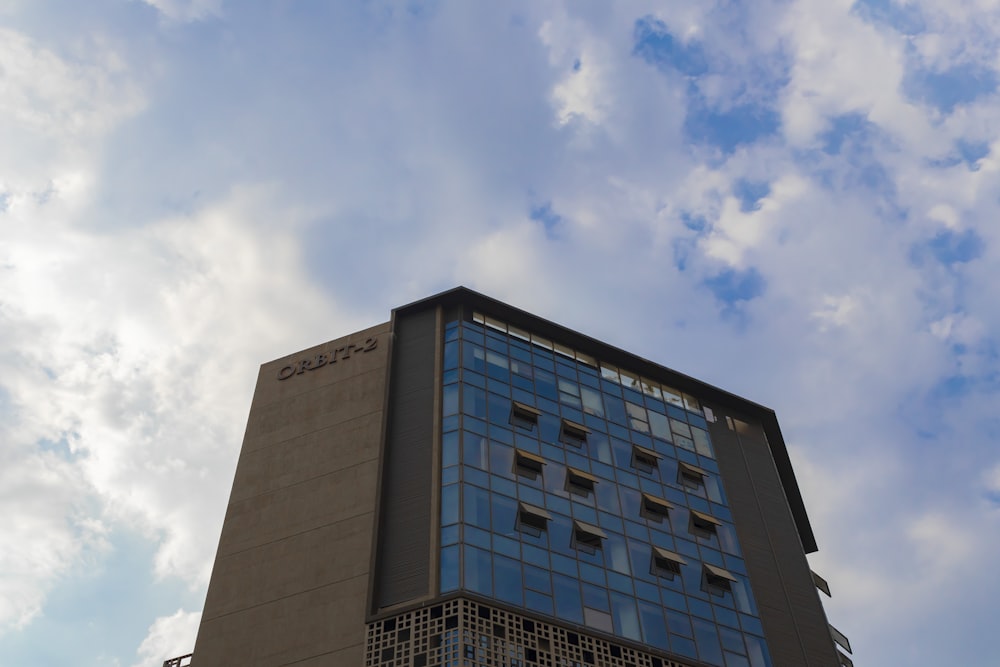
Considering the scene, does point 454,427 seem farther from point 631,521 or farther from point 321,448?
point 631,521

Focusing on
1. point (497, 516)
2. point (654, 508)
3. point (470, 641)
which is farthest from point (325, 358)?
point (470, 641)

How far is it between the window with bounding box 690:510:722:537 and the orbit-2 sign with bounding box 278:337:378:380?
17.1 meters

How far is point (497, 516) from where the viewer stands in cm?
4016

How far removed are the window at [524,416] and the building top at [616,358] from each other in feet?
19.9

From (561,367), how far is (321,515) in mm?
Result: 15047

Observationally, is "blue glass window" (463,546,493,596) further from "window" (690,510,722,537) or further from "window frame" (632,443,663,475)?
"window" (690,510,722,537)

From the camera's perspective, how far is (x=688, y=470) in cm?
4925

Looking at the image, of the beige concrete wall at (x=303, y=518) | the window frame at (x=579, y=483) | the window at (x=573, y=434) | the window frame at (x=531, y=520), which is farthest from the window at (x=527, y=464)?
the beige concrete wall at (x=303, y=518)

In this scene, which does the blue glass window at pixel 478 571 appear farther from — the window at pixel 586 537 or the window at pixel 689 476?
the window at pixel 689 476

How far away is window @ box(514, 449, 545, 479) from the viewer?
43031 millimetres

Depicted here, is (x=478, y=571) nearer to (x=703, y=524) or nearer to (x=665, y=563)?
(x=665, y=563)

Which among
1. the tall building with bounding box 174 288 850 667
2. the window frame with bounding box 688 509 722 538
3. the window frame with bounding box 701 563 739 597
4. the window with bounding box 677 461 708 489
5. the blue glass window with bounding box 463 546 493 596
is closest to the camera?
the blue glass window with bounding box 463 546 493 596

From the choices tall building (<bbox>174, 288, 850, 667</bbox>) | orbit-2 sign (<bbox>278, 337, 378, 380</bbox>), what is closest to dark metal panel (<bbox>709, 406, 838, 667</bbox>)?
tall building (<bbox>174, 288, 850, 667</bbox>)

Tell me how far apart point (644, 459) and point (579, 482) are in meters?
5.08
